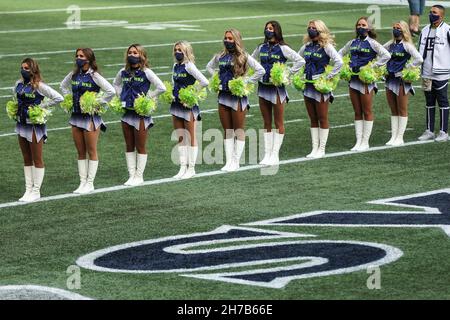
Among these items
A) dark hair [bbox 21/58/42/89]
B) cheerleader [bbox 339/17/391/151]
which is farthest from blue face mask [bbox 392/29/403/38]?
dark hair [bbox 21/58/42/89]

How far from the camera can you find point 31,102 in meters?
15.7

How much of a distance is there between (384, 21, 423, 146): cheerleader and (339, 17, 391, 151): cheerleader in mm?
376

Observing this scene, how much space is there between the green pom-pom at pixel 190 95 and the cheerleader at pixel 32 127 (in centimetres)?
169

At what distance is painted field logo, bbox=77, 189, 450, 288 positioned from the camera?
1223cm

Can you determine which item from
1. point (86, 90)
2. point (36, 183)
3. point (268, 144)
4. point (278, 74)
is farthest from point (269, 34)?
point (36, 183)

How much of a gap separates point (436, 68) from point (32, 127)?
6.45m

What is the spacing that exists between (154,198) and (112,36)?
1760cm

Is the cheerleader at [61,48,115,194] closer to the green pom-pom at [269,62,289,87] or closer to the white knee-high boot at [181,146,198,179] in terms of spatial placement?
the white knee-high boot at [181,146,198,179]

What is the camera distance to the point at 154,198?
15.7 metres

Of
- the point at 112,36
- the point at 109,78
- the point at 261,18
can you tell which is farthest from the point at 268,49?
the point at 261,18

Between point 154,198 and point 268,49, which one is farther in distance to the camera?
point 268,49

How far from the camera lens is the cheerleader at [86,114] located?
15938 millimetres

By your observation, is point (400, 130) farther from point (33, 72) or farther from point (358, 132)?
point (33, 72)

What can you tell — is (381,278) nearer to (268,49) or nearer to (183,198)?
(183,198)
